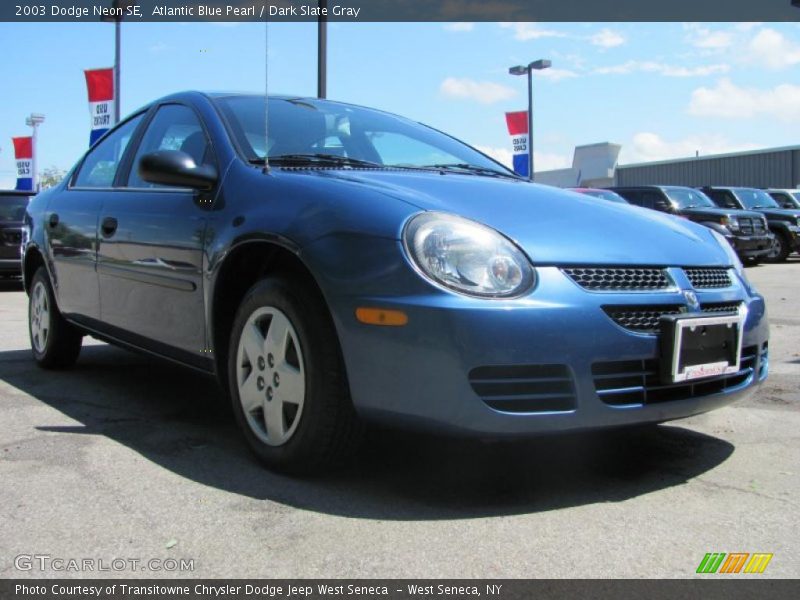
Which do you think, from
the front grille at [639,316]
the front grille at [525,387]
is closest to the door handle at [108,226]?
the front grille at [525,387]

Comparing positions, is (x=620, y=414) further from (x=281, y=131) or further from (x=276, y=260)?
(x=281, y=131)

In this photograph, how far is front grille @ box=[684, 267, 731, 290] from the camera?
116 inches

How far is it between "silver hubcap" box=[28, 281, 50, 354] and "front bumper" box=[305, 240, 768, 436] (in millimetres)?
3066

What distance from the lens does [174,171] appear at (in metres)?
3.23

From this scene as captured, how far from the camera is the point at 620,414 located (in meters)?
2.61

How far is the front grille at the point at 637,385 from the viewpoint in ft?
8.48

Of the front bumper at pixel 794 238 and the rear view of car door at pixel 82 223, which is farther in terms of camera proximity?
the front bumper at pixel 794 238

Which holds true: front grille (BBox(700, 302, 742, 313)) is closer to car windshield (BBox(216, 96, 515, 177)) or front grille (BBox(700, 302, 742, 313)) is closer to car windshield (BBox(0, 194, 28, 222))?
car windshield (BBox(216, 96, 515, 177))

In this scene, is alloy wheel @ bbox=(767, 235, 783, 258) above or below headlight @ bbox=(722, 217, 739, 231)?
below

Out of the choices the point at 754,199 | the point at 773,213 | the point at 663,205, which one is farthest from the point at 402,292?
the point at 754,199

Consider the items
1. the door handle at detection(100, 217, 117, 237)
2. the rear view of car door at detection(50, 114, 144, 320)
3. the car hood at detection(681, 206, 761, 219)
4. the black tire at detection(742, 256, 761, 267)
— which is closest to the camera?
the door handle at detection(100, 217, 117, 237)

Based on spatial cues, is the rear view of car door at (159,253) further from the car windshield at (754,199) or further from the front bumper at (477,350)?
the car windshield at (754,199)

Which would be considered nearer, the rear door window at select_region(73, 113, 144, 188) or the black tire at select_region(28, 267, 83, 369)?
the rear door window at select_region(73, 113, 144, 188)

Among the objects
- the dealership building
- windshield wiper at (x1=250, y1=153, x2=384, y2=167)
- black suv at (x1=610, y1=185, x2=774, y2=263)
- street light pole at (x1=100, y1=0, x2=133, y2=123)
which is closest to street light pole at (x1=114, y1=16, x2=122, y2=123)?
street light pole at (x1=100, y1=0, x2=133, y2=123)
